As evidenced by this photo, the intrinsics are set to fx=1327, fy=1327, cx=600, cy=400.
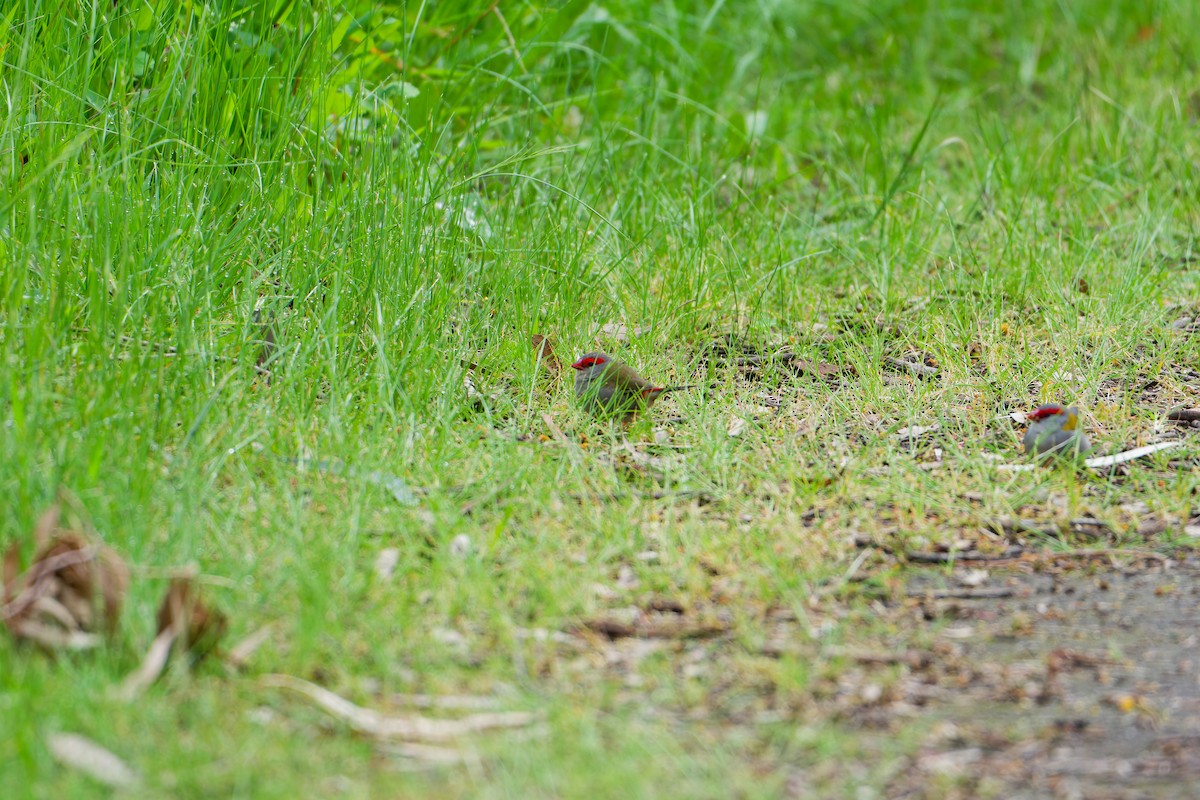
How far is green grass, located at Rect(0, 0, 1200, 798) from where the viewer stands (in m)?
2.35

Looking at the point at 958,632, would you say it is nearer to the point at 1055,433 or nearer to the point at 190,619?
the point at 1055,433

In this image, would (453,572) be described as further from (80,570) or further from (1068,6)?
(1068,6)

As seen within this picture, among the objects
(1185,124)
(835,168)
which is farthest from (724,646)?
(1185,124)

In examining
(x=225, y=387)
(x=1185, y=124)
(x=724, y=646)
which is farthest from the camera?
(x=1185, y=124)

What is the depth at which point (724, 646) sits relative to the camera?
8.68 ft

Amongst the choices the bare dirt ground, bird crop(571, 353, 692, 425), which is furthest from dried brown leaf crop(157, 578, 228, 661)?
bird crop(571, 353, 692, 425)

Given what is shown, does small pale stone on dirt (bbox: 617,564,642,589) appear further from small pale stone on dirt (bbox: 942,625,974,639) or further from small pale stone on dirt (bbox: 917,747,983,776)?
small pale stone on dirt (bbox: 917,747,983,776)

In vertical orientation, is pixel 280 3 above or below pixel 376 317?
above

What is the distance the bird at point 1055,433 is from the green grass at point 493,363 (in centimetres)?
10

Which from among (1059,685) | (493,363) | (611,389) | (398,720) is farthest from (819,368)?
(398,720)

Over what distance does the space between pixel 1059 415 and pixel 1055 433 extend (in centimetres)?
7

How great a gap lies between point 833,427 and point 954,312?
36.8 inches

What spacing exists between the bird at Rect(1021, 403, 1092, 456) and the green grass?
0.10 m

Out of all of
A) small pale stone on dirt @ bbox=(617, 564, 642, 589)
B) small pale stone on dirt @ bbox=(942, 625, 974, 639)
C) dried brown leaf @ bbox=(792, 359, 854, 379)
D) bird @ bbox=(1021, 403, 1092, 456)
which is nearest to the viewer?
small pale stone on dirt @ bbox=(942, 625, 974, 639)
